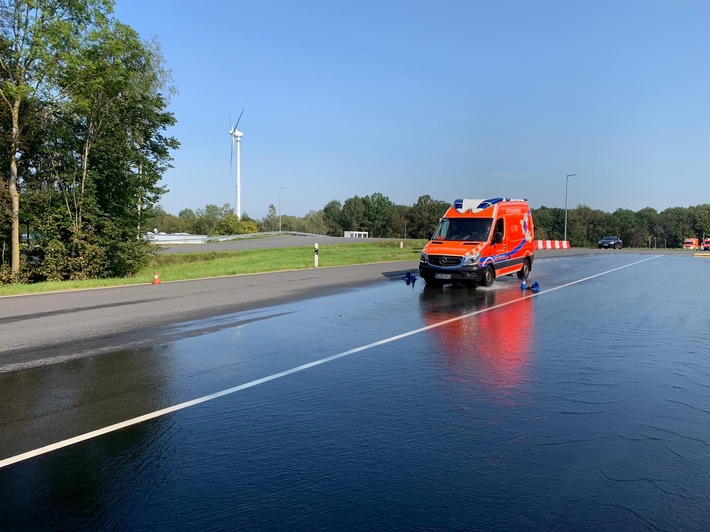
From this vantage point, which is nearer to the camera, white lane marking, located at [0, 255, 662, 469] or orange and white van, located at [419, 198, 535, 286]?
white lane marking, located at [0, 255, 662, 469]

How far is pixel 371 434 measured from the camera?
457 centimetres

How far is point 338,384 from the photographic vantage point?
20.1 feet

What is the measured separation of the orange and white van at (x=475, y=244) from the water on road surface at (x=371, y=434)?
657 cm

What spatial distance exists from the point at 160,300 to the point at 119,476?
10.7 m

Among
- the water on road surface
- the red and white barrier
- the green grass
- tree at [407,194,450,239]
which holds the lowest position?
the water on road surface

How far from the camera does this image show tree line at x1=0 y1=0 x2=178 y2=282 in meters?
21.2

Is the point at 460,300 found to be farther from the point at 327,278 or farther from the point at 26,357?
the point at 26,357

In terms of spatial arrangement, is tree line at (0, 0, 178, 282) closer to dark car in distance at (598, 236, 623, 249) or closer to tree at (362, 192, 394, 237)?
dark car in distance at (598, 236, 623, 249)

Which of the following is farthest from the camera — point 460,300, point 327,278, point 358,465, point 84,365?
point 327,278

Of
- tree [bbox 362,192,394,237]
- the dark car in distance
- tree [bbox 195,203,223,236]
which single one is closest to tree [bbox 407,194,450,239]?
tree [bbox 362,192,394,237]

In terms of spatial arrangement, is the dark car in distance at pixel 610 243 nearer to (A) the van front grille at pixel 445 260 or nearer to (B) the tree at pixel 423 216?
(A) the van front grille at pixel 445 260

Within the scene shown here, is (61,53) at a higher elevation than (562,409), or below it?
higher

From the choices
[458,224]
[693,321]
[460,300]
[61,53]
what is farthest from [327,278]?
[61,53]

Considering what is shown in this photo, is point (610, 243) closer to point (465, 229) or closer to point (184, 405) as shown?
point (465, 229)
